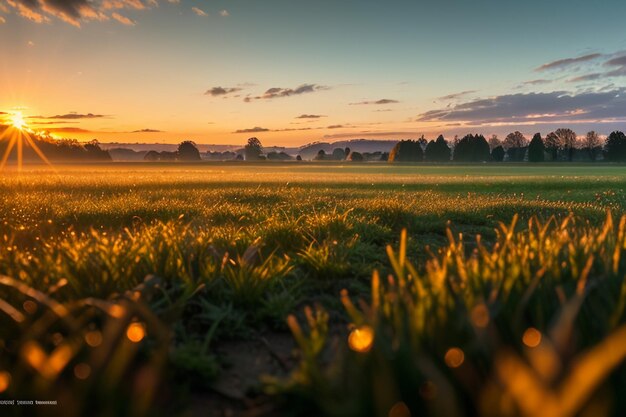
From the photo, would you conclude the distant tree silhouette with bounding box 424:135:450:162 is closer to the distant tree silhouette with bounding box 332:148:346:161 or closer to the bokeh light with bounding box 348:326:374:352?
the distant tree silhouette with bounding box 332:148:346:161

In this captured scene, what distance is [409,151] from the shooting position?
108125 millimetres

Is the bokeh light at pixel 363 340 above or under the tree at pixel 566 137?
under

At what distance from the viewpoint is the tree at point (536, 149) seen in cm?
10156

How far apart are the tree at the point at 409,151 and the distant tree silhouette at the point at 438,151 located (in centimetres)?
239

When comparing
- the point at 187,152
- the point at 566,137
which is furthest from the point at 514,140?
the point at 187,152

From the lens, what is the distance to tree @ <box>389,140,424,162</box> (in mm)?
107938

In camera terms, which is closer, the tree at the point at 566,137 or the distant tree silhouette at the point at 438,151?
the distant tree silhouette at the point at 438,151

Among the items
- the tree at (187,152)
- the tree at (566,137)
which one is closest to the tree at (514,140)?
the tree at (566,137)

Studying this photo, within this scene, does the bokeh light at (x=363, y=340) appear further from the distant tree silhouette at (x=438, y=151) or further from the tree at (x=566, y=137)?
the tree at (x=566, y=137)

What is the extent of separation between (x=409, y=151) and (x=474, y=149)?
55.0 ft

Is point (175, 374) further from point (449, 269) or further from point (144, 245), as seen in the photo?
point (449, 269)

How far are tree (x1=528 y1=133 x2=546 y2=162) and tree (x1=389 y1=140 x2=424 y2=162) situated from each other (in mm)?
26046

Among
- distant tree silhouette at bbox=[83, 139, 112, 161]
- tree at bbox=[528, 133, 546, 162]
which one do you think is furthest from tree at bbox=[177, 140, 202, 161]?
tree at bbox=[528, 133, 546, 162]

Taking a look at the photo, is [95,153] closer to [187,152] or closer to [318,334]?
[187,152]
